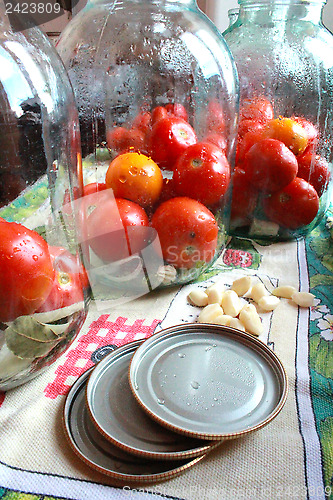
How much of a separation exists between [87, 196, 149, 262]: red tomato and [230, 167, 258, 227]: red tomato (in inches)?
9.1

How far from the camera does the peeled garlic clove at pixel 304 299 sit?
1.84 feet

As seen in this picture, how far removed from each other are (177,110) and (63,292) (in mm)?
313

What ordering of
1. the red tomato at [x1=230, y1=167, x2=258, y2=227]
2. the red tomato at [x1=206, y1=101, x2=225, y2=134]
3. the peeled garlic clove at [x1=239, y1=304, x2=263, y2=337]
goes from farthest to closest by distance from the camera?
the red tomato at [x1=230, y1=167, x2=258, y2=227], the red tomato at [x1=206, y1=101, x2=225, y2=134], the peeled garlic clove at [x1=239, y1=304, x2=263, y2=337]

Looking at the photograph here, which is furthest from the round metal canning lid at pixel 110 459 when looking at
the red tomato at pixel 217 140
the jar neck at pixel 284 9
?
the jar neck at pixel 284 9

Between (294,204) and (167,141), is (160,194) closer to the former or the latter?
(167,141)

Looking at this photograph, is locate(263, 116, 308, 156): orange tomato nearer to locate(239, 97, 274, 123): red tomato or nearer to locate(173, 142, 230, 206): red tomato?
locate(239, 97, 274, 123): red tomato

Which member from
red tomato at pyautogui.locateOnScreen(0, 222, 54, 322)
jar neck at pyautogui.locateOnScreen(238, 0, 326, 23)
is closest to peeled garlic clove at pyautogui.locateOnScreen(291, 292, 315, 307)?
red tomato at pyautogui.locateOnScreen(0, 222, 54, 322)

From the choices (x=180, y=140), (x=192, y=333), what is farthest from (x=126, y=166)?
(x=192, y=333)

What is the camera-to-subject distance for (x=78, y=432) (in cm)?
36

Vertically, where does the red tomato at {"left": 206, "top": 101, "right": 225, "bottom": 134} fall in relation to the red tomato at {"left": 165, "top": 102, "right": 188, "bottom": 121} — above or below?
below

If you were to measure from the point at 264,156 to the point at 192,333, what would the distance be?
0.33 m

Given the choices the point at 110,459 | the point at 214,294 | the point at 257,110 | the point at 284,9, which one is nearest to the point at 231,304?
the point at 214,294

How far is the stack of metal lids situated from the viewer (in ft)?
1.08

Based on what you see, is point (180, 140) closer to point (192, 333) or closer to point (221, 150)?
point (221, 150)
